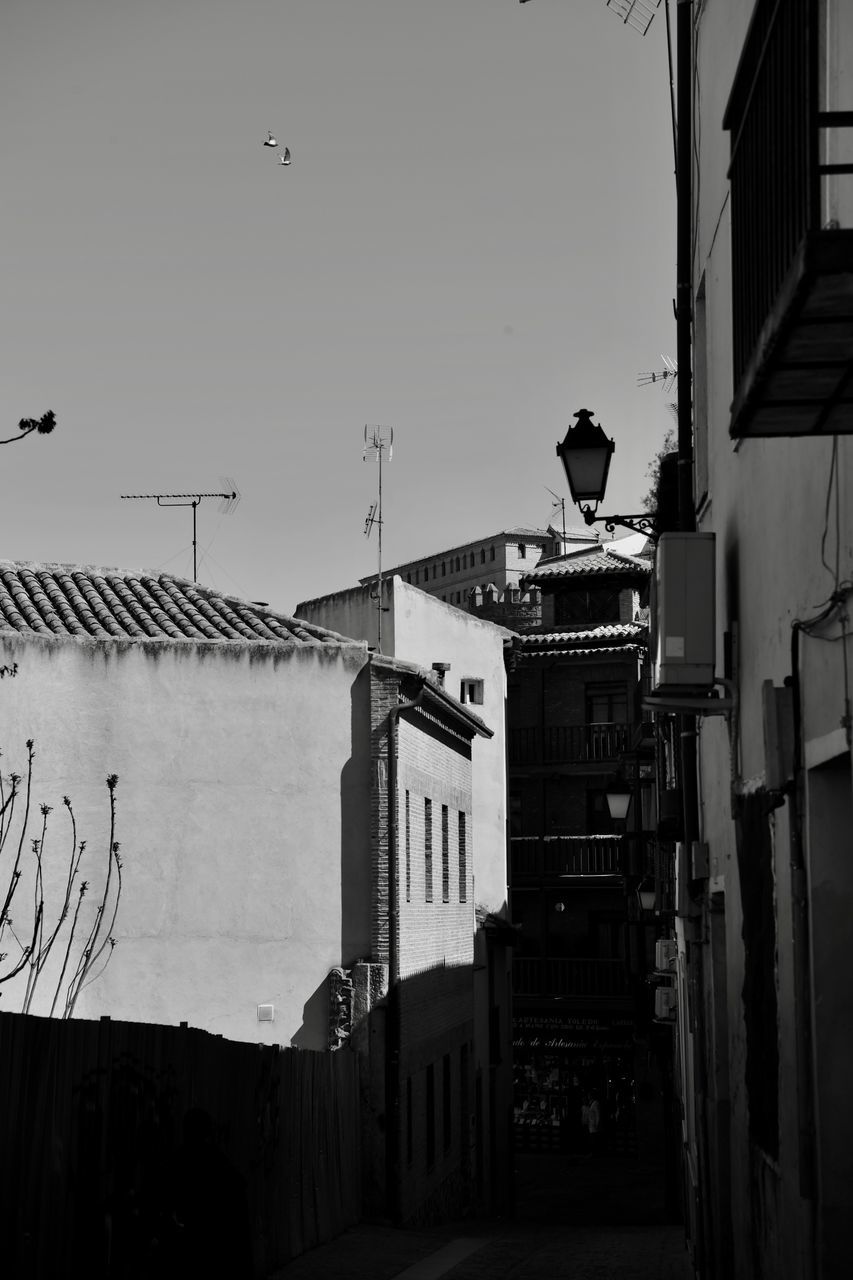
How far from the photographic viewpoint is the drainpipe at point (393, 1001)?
18.8m

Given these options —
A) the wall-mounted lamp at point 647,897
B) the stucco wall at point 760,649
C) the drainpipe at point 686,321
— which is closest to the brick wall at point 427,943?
the wall-mounted lamp at point 647,897

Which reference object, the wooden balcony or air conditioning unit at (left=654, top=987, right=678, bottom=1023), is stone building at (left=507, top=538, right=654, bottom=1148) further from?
the wooden balcony

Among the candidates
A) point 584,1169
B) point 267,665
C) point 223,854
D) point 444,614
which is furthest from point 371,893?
point 584,1169

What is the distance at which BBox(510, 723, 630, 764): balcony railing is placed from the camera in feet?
161

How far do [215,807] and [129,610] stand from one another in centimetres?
330

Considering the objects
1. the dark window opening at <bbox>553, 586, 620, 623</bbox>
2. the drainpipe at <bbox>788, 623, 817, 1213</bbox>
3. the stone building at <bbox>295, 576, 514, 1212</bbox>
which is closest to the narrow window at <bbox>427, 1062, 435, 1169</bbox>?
the stone building at <bbox>295, 576, 514, 1212</bbox>

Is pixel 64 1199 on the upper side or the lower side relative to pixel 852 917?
lower

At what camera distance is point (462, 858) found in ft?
88.7

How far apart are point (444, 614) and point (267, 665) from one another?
56.8 ft

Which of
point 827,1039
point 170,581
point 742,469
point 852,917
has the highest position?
point 170,581

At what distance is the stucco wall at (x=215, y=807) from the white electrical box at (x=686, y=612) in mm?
11286

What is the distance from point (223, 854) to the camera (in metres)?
19.8

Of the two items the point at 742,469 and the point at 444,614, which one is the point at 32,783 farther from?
the point at 444,614

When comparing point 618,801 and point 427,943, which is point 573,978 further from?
point 427,943
